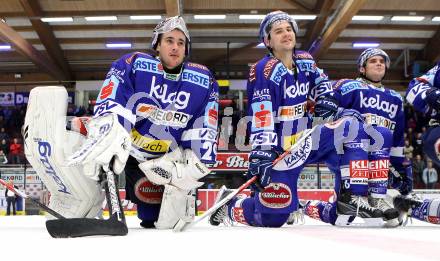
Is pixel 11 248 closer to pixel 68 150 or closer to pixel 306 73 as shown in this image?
pixel 68 150

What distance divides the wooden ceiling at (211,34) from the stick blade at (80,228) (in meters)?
8.14

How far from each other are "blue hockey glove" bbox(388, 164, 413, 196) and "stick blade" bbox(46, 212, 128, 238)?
224 centimetres

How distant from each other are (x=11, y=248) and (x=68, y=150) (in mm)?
1104

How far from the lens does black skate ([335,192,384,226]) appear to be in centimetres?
270

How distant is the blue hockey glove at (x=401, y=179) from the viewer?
11.4ft

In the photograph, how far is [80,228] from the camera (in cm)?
178

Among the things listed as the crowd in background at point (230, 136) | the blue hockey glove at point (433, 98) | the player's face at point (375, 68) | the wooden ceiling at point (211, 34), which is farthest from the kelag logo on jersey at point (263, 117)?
the wooden ceiling at point (211, 34)

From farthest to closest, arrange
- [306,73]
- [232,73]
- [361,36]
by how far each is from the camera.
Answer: [232,73], [361,36], [306,73]

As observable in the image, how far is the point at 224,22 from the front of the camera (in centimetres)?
1185

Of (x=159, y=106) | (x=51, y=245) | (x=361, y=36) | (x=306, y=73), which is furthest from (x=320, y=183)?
(x=361, y=36)

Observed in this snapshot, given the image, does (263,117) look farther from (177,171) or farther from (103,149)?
(103,149)

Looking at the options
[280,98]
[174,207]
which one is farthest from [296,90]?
[174,207]

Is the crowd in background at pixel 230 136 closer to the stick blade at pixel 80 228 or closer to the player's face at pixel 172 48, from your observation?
the player's face at pixel 172 48

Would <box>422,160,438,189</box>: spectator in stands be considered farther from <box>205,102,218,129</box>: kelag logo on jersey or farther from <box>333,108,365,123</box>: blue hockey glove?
<box>205,102,218,129</box>: kelag logo on jersey
